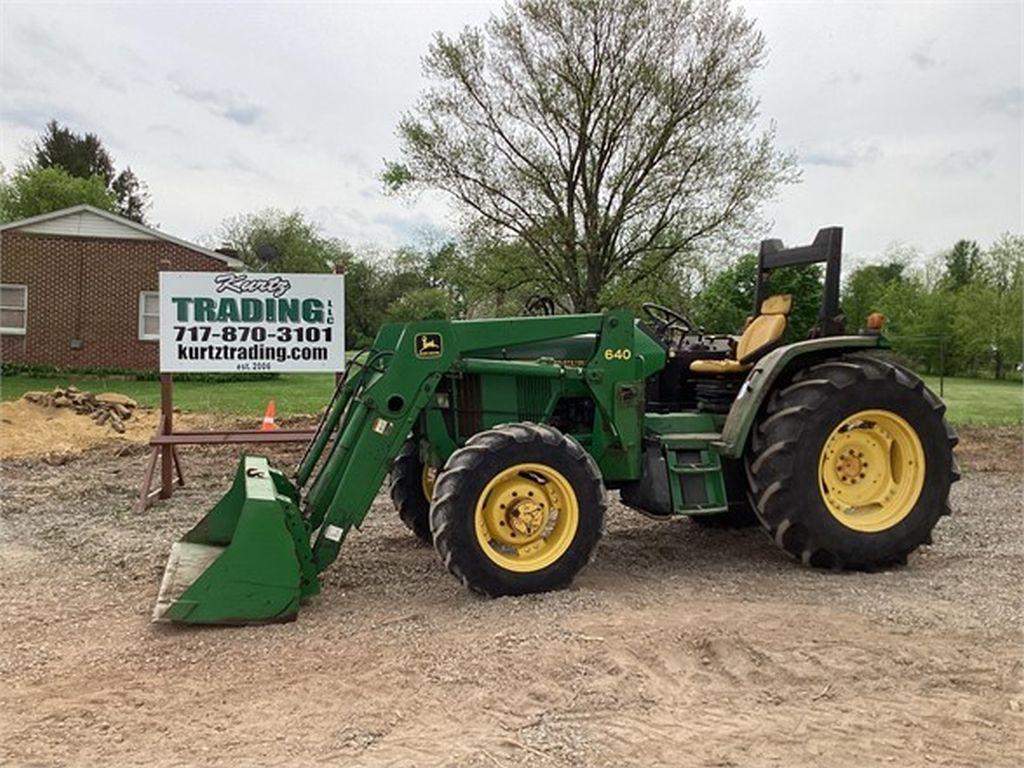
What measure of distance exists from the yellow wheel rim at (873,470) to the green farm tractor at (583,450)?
0.01 m

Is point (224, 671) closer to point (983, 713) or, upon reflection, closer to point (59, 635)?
point (59, 635)

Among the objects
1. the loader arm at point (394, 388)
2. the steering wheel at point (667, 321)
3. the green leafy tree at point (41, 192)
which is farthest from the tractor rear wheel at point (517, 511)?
the green leafy tree at point (41, 192)

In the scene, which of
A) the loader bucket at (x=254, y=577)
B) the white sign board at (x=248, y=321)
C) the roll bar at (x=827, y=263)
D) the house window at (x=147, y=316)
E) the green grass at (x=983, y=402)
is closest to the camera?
the loader bucket at (x=254, y=577)

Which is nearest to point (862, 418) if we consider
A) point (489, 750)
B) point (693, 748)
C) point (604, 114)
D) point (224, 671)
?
point (693, 748)

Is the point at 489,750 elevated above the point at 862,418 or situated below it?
below

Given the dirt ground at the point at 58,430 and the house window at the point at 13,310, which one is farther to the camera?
the house window at the point at 13,310

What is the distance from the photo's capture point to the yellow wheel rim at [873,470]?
5520mm

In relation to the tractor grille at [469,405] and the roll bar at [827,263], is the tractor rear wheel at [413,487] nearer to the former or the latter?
the tractor grille at [469,405]

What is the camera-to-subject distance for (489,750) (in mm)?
3080

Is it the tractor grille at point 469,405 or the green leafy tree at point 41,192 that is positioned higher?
the green leafy tree at point 41,192

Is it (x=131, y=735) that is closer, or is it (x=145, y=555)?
(x=131, y=735)

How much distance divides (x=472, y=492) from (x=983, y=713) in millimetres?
2516

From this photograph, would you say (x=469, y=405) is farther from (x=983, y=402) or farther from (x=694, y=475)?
(x=983, y=402)

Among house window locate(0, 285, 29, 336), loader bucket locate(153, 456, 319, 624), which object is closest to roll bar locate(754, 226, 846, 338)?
loader bucket locate(153, 456, 319, 624)
